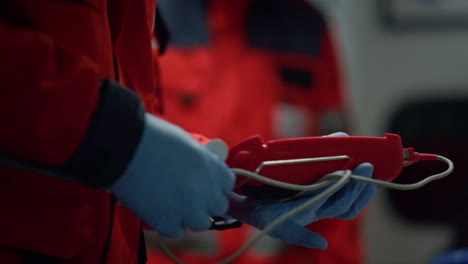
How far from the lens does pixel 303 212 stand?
51 centimetres

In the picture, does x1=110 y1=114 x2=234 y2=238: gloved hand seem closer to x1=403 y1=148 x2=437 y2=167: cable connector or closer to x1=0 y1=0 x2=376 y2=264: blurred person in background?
x1=0 y1=0 x2=376 y2=264: blurred person in background

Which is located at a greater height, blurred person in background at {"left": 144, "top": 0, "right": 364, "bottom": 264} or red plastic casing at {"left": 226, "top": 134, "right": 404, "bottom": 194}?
red plastic casing at {"left": 226, "top": 134, "right": 404, "bottom": 194}

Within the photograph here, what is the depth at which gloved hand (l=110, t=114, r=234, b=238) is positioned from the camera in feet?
1.33

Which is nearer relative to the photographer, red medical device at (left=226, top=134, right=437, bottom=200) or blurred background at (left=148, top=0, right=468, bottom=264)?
red medical device at (left=226, top=134, right=437, bottom=200)

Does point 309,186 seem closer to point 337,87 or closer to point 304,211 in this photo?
point 304,211

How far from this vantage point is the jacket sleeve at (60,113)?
0.37 m

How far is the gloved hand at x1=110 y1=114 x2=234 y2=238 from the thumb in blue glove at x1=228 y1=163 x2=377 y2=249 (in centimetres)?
7

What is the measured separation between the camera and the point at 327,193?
1.48 ft

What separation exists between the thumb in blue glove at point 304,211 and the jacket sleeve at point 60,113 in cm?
15

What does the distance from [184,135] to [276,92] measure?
3.17 feet

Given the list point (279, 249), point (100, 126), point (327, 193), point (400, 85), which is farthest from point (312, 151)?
point (400, 85)

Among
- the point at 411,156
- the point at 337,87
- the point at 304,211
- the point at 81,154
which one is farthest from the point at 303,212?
the point at 337,87

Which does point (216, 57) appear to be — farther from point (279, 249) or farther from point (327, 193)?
point (327, 193)

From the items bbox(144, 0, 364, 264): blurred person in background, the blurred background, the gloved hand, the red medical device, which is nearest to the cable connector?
the red medical device
